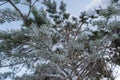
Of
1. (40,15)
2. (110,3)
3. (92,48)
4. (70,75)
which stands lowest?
(70,75)

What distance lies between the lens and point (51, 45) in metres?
6.88

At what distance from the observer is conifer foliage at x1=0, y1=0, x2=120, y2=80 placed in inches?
274

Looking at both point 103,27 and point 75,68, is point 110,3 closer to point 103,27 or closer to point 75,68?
point 103,27

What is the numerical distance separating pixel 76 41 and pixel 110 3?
4.16 feet

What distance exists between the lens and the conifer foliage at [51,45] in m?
6.96

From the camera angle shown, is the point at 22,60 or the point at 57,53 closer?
the point at 57,53

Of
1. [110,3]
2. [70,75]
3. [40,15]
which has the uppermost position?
[110,3]

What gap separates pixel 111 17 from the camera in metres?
7.34

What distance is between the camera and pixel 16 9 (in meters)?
7.45

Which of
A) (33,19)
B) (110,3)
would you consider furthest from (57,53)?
(110,3)

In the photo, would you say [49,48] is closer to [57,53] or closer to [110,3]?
[57,53]

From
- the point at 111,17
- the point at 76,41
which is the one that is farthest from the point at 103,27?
the point at 76,41

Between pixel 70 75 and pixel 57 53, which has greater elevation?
pixel 57 53

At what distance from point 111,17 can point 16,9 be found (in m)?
2.30
